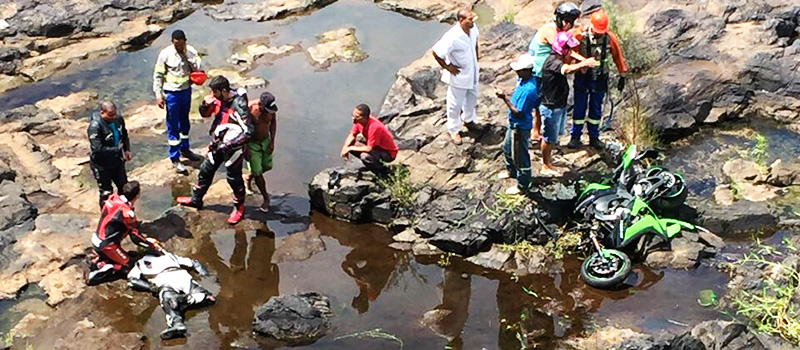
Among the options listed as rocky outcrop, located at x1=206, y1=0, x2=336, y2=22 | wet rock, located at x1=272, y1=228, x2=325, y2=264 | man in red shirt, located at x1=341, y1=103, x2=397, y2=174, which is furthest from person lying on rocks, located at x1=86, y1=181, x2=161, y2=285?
rocky outcrop, located at x1=206, y1=0, x2=336, y2=22

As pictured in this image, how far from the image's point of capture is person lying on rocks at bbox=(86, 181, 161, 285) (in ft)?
26.5

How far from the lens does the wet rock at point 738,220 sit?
29.9 ft

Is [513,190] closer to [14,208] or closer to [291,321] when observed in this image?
[291,321]

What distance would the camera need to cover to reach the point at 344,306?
325 inches

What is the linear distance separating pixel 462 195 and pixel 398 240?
0.98 meters

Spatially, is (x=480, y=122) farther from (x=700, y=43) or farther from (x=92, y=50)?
(x=92, y=50)

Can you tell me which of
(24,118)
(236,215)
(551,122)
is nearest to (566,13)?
(551,122)

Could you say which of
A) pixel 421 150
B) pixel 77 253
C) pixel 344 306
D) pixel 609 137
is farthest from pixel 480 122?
pixel 77 253

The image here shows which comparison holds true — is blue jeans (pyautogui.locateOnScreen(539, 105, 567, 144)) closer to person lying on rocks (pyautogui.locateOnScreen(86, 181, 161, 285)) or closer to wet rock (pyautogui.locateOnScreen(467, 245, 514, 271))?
wet rock (pyautogui.locateOnScreen(467, 245, 514, 271))

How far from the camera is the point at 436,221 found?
30.2 feet

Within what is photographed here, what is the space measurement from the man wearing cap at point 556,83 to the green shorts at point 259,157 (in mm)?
3141

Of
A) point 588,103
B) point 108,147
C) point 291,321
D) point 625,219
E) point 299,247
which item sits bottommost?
point 299,247

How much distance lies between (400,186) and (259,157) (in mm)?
1622

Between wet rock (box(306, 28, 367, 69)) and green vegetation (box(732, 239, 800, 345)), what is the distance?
7.29 meters
